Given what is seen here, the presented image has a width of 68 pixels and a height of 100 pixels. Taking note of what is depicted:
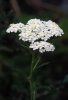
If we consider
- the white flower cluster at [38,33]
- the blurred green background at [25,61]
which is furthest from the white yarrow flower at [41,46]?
the blurred green background at [25,61]

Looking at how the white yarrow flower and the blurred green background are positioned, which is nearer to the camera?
the white yarrow flower

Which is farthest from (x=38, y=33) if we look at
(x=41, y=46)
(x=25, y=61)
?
(x=25, y=61)

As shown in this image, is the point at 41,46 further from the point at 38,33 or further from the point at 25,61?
the point at 25,61

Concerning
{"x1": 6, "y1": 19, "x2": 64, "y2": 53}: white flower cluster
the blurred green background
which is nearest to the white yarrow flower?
{"x1": 6, "y1": 19, "x2": 64, "y2": 53}: white flower cluster

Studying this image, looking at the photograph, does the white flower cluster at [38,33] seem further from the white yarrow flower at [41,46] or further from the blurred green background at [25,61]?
the blurred green background at [25,61]

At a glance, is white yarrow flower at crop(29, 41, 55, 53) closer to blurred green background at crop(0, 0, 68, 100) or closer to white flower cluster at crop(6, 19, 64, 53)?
white flower cluster at crop(6, 19, 64, 53)

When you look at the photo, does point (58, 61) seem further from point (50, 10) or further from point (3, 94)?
point (3, 94)
